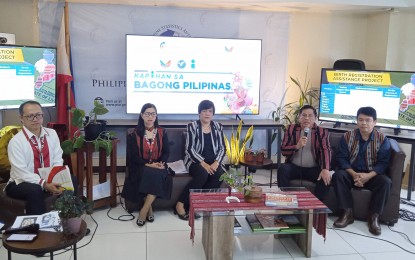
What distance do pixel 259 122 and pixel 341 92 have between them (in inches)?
44.7

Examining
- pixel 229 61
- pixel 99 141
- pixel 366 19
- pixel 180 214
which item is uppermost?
pixel 366 19

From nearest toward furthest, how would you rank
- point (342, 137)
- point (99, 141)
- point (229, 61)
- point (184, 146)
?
point (99, 141)
point (342, 137)
point (184, 146)
point (229, 61)

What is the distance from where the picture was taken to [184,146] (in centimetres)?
418

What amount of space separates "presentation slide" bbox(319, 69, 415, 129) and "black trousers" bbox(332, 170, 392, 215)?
1240mm

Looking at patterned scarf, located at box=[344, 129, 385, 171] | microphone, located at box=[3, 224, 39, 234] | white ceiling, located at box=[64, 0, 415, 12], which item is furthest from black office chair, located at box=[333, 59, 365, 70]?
microphone, located at box=[3, 224, 39, 234]

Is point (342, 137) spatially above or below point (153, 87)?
below

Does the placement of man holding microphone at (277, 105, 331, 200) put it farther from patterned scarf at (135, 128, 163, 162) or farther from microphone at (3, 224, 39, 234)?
microphone at (3, 224, 39, 234)

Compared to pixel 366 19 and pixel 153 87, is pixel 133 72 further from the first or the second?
pixel 366 19

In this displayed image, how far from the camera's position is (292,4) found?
4.84 m

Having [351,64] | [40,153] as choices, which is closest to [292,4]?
[351,64]

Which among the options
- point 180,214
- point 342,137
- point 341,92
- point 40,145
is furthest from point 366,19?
point 40,145

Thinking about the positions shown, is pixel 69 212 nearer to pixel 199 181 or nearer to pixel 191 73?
pixel 199 181

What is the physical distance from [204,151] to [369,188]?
5.52 ft

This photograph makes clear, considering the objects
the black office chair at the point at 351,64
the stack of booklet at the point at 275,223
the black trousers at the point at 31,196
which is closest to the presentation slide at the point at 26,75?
the black trousers at the point at 31,196
